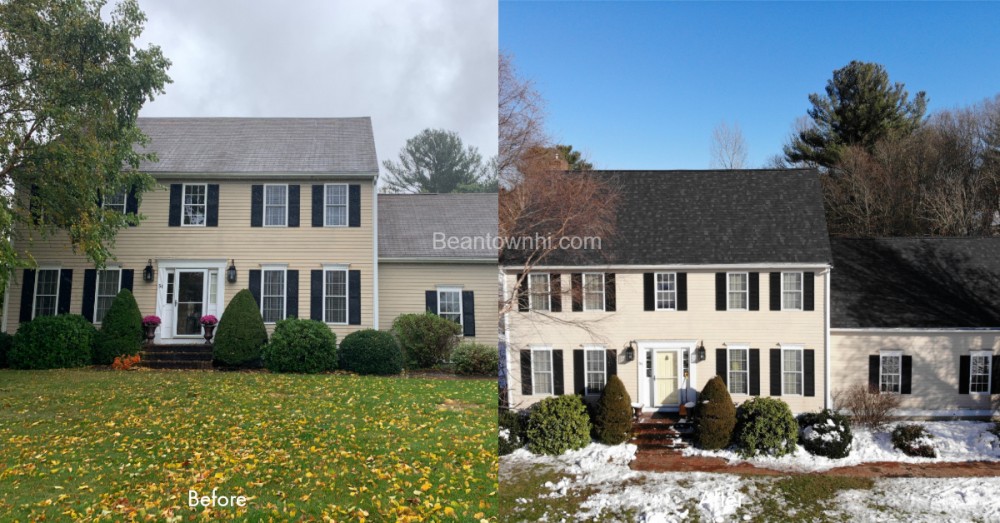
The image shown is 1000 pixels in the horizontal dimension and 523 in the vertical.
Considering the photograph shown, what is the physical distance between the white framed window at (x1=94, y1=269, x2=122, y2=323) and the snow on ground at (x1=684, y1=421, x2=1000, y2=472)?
158 inches

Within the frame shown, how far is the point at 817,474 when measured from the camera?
188 inches

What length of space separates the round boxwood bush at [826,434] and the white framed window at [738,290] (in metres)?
0.96

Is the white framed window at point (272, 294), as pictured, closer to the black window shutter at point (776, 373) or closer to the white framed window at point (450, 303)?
the white framed window at point (450, 303)

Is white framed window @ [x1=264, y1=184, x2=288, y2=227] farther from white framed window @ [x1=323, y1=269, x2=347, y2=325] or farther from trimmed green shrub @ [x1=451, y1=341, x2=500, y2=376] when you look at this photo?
trimmed green shrub @ [x1=451, y1=341, x2=500, y2=376]

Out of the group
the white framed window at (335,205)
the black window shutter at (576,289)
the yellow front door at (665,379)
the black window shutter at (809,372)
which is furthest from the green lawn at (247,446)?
the black window shutter at (809,372)

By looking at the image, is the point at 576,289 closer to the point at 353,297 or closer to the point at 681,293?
the point at 681,293

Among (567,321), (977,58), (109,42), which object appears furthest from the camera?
(977,58)

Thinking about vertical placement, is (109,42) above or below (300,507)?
above

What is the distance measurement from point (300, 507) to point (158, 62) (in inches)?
114

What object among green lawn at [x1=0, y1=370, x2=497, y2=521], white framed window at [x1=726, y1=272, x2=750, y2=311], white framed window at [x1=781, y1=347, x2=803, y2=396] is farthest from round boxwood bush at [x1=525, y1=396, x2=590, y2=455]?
white framed window at [x1=781, y1=347, x2=803, y2=396]

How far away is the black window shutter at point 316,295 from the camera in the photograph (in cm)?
420

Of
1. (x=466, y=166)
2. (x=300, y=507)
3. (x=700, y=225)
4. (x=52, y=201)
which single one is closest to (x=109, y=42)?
(x=52, y=201)

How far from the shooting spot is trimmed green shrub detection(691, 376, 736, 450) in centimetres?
479

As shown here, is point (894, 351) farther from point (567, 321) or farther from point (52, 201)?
point (52, 201)
